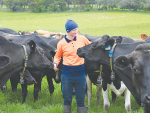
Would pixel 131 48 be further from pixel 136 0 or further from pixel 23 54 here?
pixel 136 0

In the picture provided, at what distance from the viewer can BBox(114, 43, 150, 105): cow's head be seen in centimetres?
349

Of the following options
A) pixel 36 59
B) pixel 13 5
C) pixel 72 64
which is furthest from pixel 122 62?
pixel 13 5

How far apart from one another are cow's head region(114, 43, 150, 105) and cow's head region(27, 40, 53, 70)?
6.97 feet

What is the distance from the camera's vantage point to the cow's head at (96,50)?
4430 mm

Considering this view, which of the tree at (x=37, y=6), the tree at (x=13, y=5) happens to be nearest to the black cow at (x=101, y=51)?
the tree at (x=37, y=6)

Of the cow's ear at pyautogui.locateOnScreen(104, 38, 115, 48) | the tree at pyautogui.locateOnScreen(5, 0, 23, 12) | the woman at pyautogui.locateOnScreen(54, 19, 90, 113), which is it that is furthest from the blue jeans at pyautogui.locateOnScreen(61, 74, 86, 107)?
the tree at pyautogui.locateOnScreen(5, 0, 23, 12)

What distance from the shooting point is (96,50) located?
455 cm

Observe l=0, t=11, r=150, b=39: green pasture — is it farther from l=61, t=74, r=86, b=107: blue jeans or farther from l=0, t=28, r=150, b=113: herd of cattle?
l=61, t=74, r=86, b=107: blue jeans

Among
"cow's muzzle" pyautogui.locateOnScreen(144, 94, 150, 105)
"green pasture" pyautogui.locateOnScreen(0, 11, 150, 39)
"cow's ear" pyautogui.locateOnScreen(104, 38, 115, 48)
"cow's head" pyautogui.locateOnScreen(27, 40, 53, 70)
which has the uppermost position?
"cow's ear" pyautogui.locateOnScreen(104, 38, 115, 48)

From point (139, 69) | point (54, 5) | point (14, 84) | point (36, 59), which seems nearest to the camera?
point (139, 69)

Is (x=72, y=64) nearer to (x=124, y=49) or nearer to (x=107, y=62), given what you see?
(x=107, y=62)

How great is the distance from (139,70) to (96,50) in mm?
1206

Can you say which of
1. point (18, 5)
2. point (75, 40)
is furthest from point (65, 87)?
point (18, 5)

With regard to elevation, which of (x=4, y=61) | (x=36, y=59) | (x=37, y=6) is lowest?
(x=37, y=6)
